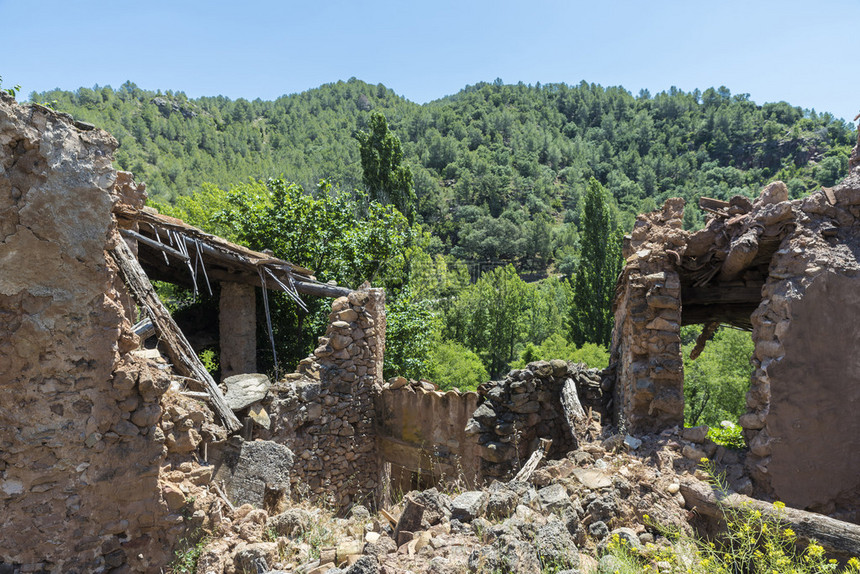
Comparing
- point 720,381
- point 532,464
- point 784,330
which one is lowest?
point 720,381

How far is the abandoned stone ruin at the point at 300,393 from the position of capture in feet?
13.2

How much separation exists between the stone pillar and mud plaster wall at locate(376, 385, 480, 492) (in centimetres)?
271

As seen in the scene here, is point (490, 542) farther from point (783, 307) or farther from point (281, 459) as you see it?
point (783, 307)

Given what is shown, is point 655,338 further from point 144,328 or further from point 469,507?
point 144,328

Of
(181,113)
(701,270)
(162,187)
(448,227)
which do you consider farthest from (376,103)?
(701,270)

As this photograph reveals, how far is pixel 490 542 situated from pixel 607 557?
839 mm

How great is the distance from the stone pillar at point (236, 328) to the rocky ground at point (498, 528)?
196 inches

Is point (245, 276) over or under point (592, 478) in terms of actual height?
over

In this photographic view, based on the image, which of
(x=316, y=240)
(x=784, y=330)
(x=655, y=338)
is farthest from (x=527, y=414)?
(x=316, y=240)

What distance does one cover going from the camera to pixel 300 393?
321 inches

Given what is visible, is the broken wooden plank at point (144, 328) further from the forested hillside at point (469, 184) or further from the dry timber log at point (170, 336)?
the forested hillside at point (469, 184)

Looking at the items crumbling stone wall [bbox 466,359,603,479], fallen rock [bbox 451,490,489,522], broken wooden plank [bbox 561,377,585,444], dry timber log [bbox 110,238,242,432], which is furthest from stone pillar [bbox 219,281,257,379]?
fallen rock [bbox 451,490,489,522]

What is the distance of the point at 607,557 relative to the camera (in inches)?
155

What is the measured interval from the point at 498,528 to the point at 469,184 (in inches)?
2761
